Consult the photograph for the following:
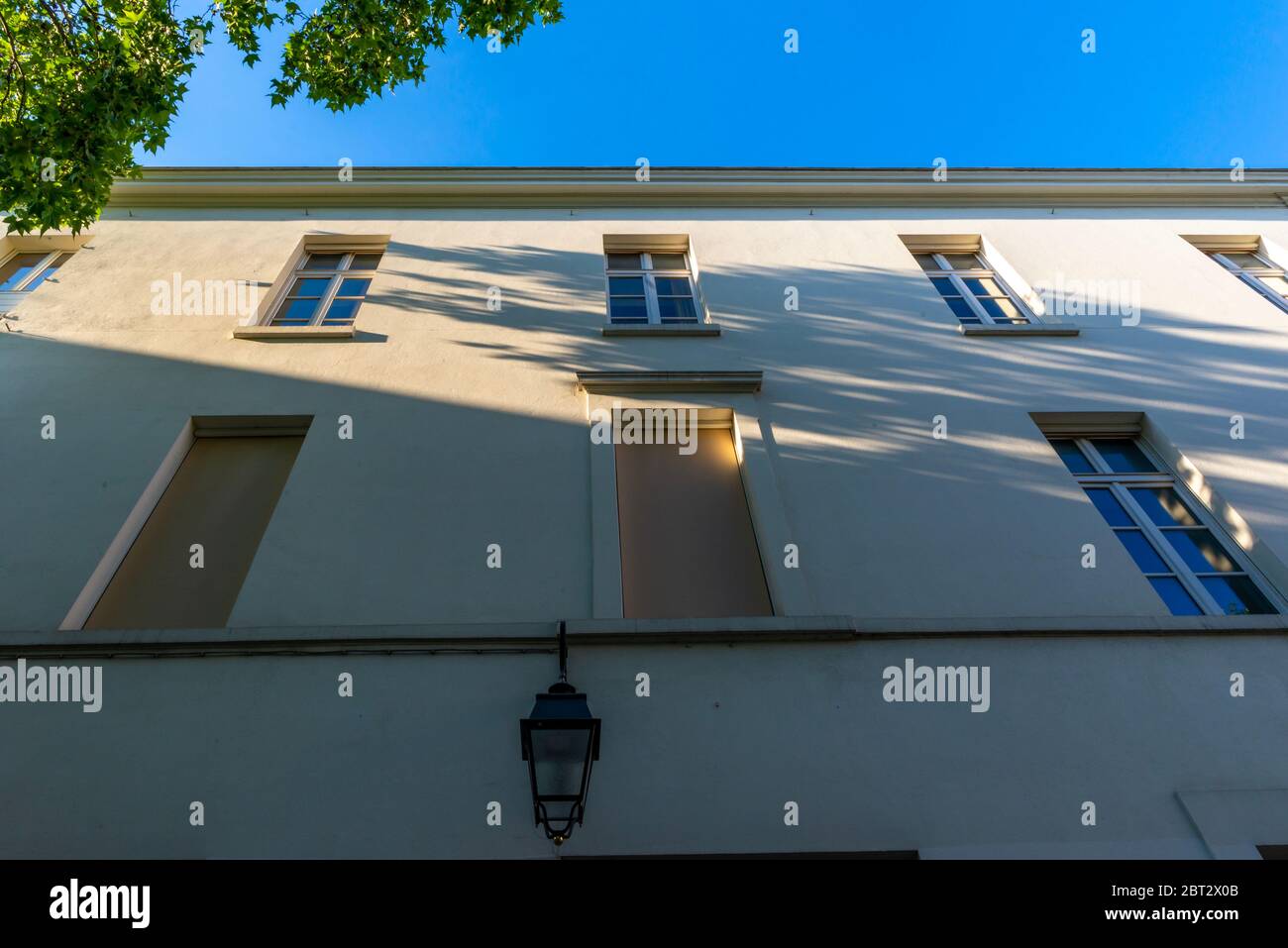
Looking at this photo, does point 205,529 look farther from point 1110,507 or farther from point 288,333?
point 1110,507

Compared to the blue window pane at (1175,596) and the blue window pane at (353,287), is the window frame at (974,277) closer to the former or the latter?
the blue window pane at (1175,596)

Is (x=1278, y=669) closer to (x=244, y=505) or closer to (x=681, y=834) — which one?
(x=681, y=834)

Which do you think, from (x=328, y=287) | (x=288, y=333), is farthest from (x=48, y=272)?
(x=288, y=333)

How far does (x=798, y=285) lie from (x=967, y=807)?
5.87 metres

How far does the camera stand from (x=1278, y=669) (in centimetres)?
452

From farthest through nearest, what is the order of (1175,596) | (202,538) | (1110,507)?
1. (1110,507)
2. (202,538)
3. (1175,596)

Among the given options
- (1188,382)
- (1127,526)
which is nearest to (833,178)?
(1188,382)

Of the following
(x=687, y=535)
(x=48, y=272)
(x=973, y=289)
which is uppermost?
(x=48, y=272)

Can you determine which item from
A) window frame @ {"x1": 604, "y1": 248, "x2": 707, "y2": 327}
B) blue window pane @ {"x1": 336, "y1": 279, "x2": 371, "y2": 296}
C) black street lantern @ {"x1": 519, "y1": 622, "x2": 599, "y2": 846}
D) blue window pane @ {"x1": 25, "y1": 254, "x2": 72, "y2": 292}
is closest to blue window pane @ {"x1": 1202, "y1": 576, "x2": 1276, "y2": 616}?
black street lantern @ {"x1": 519, "y1": 622, "x2": 599, "y2": 846}

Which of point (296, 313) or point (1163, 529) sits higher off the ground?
point (296, 313)

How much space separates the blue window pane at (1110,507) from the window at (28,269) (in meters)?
11.3

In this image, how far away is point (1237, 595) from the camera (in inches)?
207

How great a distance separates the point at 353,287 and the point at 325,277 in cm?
51

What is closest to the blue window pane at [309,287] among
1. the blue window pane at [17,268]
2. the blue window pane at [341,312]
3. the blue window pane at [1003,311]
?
the blue window pane at [341,312]
